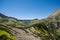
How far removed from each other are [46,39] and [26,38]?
9124 millimetres

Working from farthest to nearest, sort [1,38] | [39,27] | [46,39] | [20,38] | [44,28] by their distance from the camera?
[39,27] < [44,28] < [46,39] < [20,38] < [1,38]

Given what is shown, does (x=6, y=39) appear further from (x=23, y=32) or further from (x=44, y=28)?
(x=44, y=28)

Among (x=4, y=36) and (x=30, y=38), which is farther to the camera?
(x=30, y=38)

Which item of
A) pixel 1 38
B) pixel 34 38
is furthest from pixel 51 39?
pixel 1 38

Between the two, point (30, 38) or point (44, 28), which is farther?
point (44, 28)

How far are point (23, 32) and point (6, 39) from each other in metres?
10.7

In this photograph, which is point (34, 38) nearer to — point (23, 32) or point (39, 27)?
point (23, 32)

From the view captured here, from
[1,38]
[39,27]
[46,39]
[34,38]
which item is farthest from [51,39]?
[1,38]

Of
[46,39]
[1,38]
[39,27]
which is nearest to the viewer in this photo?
[1,38]

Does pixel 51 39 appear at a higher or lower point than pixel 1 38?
lower

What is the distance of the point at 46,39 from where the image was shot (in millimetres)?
35938

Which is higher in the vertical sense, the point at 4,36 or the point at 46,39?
the point at 4,36

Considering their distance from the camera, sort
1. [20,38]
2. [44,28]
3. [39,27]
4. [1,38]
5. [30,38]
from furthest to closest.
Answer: [39,27] < [44,28] < [30,38] < [20,38] < [1,38]

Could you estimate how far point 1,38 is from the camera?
67.2 ft
